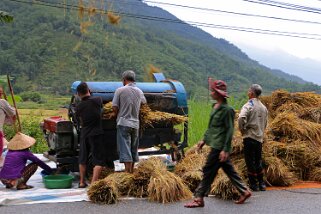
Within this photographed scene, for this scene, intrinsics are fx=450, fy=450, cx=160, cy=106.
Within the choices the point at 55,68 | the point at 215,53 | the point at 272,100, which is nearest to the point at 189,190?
the point at 272,100

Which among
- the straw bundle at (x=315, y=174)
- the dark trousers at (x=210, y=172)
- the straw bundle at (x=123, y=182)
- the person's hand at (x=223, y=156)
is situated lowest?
the straw bundle at (x=315, y=174)

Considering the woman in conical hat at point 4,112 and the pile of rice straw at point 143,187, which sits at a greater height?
the woman in conical hat at point 4,112

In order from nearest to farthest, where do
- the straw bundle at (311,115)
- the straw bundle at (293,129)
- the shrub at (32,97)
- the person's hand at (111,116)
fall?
the person's hand at (111,116) → the straw bundle at (293,129) → the straw bundle at (311,115) → the shrub at (32,97)

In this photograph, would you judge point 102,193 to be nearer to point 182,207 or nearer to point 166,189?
point 166,189

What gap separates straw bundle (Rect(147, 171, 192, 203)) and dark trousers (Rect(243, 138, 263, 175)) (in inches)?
53.7

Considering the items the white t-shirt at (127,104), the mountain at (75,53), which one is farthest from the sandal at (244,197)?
the mountain at (75,53)

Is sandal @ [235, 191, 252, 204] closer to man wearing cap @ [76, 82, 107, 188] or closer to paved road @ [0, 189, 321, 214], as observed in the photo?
paved road @ [0, 189, 321, 214]

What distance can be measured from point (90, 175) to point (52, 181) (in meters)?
1.01

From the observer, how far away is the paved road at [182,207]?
6086mm

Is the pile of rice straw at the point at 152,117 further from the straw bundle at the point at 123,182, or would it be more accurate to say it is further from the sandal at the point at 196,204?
the sandal at the point at 196,204

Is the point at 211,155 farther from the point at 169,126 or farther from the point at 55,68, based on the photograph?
the point at 55,68

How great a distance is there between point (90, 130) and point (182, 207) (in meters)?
2.19

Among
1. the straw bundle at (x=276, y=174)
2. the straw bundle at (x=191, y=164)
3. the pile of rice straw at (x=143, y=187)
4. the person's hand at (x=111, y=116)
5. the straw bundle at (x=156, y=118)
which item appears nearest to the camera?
the pile of rice straw at (x=143, y=187)

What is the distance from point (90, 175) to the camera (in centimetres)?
841
